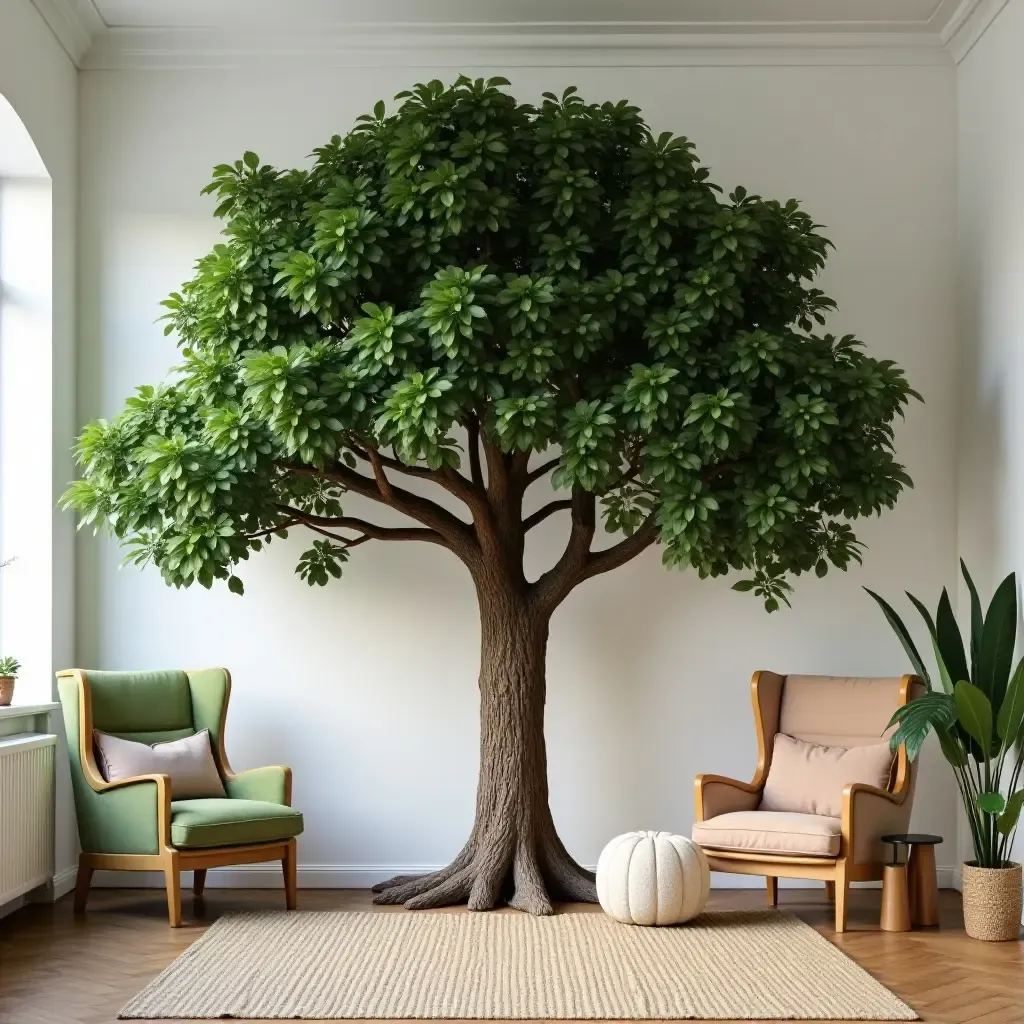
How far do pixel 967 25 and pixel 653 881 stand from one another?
416cm

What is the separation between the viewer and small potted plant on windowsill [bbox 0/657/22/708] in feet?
17.4

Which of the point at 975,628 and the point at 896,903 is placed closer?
the point at 896,903

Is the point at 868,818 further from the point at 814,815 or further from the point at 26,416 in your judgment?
the point at 26,416

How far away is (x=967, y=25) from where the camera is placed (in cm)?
604

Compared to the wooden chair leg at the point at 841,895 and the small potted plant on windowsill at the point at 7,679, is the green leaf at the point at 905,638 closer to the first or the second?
the wooden chair leg at the point at 841,895

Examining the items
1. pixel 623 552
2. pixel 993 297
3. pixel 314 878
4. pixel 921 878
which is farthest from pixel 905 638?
pixel 314 878

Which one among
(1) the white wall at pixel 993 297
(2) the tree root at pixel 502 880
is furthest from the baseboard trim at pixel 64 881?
(1) the white wall at pixel 993 297

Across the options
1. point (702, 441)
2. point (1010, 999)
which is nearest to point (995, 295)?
point (702, 441)

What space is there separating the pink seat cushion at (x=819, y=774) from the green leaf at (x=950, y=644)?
1.51 feet

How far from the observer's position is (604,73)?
6.32 m

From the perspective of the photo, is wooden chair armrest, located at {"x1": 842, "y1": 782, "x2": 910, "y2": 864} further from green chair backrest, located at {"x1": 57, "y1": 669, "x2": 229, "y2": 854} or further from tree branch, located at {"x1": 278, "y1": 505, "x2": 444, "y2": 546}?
green chair backrest, located at {"x1": 57, "y1": 669, "x2": 229, "y2": 854}

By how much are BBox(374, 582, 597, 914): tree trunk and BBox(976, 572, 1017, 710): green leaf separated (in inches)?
71.4

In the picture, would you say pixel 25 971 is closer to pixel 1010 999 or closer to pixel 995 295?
pixel 1010 999

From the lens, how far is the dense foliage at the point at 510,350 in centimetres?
479
